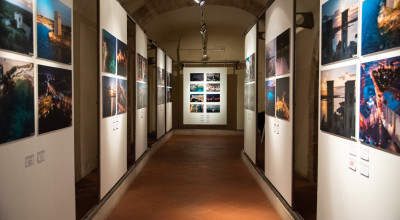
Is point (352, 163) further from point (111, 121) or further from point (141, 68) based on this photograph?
point (141, 68)

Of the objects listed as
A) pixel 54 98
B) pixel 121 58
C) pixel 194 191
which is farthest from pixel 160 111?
pixel 54 98

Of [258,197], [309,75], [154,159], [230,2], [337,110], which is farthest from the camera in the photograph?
[230,2]

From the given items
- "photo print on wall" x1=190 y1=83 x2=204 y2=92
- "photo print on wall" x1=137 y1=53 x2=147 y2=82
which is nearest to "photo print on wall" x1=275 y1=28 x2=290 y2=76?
"photo print on wall" x1=137 y1=53 x2=147 y2=82

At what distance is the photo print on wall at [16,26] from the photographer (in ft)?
8.54

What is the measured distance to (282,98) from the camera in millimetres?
5391

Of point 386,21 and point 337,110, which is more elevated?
point 386,21

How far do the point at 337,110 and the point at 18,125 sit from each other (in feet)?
9.37

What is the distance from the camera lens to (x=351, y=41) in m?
3.00

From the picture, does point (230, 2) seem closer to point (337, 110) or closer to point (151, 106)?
point (151, 106)

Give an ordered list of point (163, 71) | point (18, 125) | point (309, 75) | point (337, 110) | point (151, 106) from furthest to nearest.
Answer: point (151, 106)
point (163, 71)
point (309, 75)
point (337, 110)
point (18, 125)

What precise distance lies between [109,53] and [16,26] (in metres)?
2.72

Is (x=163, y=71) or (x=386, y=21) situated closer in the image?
(x=386, y=21)

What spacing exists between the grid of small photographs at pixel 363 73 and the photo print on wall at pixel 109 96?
3.17 m

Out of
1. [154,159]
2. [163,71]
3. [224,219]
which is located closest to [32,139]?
[224,219]
